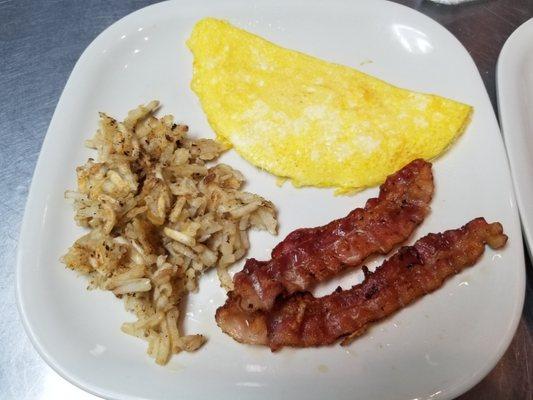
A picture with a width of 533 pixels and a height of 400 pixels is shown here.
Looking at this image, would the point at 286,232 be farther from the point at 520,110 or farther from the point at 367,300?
the point at 520,110

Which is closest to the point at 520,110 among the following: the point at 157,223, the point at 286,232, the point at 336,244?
the point at 336,244

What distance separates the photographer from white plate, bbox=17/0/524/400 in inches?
73.3

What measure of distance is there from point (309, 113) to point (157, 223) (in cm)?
91

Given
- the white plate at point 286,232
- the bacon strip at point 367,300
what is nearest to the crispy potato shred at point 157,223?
the white plate at point 286,232

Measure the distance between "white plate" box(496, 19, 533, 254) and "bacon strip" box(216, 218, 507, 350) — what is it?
27cm

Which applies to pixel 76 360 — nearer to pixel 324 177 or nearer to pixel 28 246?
pixel 28 246

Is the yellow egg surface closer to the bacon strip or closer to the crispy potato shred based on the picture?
the crispy potato shred

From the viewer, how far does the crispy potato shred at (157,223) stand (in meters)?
1.99

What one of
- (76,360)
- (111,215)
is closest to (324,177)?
(111,215)

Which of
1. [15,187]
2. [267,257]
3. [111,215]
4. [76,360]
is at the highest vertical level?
[111,215]

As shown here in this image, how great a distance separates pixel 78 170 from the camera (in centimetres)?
229

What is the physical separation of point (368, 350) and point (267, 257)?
56 centimetres

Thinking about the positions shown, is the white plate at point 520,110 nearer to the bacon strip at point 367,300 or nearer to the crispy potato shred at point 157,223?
the bacon strip at point 367,300

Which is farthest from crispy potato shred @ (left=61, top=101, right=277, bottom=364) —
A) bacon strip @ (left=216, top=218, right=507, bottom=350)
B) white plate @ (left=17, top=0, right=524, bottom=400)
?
bacon strip @ (left=216, top=218, right=507, bottom=350)
